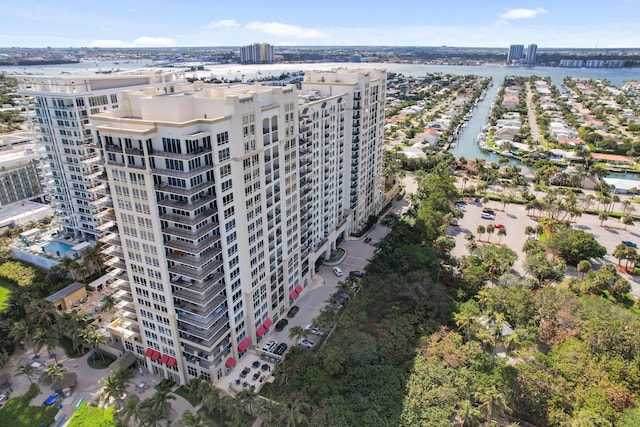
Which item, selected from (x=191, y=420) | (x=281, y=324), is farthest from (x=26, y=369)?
(x=281, y=324)

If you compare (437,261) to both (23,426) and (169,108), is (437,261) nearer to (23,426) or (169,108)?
(169,108)

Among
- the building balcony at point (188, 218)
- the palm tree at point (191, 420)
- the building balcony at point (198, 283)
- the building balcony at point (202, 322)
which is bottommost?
the palm tree at point (191, 420)

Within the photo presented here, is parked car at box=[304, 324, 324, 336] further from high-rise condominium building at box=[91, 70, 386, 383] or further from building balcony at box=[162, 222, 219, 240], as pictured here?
building balcony at box=[162, 222, 219, 240]

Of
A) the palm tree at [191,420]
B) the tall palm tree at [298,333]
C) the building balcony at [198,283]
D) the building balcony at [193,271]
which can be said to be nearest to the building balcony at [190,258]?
the building balcony at [193,271]

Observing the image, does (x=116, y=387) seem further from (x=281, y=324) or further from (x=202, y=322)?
(x=281, y=324)

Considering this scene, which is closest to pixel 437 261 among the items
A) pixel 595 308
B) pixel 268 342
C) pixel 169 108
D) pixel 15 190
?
pixel 595 308

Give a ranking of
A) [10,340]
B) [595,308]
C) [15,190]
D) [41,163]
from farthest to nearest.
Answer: [15,190] → [41,163] → [595,308] → [10,340]

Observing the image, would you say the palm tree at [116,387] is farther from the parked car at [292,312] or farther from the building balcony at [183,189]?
the building balcony at [183,189]
